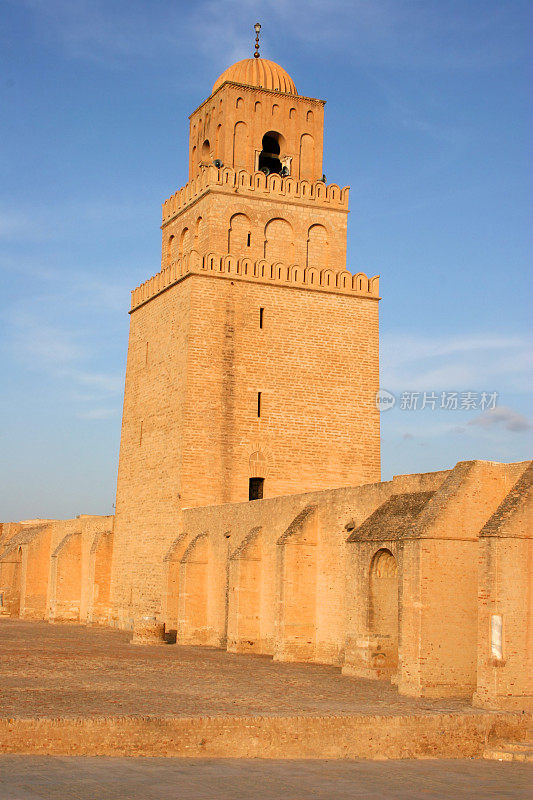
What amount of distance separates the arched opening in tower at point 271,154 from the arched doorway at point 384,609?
1635 cm

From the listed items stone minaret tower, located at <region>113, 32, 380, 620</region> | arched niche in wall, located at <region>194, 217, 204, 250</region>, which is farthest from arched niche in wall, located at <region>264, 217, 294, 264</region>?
arched niche in wall, located at <region>194, 217, 204, 250</region>

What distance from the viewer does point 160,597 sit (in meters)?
26.0

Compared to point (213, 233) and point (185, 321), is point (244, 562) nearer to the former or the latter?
point (185, 321)

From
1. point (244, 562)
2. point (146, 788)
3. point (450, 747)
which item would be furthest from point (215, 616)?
point (146, 788)

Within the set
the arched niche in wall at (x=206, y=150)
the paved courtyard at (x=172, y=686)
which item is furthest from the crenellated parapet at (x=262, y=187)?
the paved courtyard at (x=172, y=686)

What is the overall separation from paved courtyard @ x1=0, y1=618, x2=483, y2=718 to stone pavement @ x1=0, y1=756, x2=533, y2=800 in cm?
100

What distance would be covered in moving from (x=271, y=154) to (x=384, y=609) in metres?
17.3

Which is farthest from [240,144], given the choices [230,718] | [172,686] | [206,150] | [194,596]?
[230,718]

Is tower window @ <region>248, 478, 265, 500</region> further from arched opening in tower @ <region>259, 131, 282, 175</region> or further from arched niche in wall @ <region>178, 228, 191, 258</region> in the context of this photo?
arched opening in tower @ <region>259, 131, 282, 175</region>

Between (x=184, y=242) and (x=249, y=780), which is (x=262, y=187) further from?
(x=249, y=780)

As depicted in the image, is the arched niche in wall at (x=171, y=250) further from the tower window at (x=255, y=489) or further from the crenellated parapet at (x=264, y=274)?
the tower window at (x=255, y=489)

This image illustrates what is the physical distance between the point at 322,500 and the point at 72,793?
38.6 feet

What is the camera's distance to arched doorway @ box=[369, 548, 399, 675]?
16797 mm

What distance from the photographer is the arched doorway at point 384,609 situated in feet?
55.1
